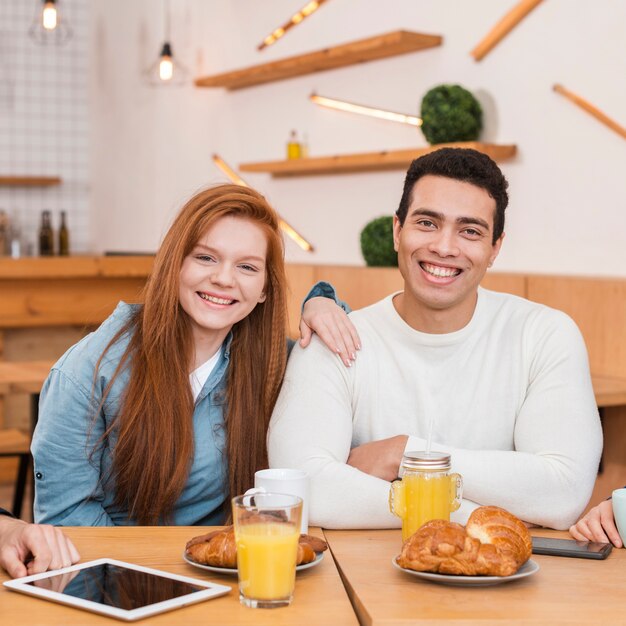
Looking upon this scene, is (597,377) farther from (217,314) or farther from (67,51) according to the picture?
(67,51)

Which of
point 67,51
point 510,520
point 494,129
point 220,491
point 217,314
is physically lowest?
point 220,491

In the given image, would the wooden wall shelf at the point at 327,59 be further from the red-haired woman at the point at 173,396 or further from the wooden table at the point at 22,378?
the red-haired woman at the point at 173,396

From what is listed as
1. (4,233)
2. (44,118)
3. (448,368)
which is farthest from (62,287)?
(448,368)

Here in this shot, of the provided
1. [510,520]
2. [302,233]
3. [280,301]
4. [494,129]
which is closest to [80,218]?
[302,233]

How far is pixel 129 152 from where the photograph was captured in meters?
6.54

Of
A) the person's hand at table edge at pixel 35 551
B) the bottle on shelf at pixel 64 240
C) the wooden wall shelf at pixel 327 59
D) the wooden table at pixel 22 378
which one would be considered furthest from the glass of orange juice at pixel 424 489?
the bottle on shelf at pixel 64 240

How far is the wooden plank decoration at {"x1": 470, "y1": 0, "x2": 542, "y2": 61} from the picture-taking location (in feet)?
11.5

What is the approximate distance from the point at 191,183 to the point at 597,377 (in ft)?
11.2

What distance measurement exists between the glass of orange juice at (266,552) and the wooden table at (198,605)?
0.06ft

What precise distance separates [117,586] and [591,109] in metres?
2.50

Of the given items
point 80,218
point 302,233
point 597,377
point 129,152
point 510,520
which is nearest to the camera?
point 510,520

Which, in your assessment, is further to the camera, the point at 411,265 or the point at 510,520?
the point at 411,265

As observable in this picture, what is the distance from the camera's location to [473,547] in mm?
1240

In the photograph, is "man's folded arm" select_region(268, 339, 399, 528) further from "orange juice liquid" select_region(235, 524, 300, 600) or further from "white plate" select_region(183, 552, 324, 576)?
"orange juice liquid" select_region(235, 524, 300, 600)
